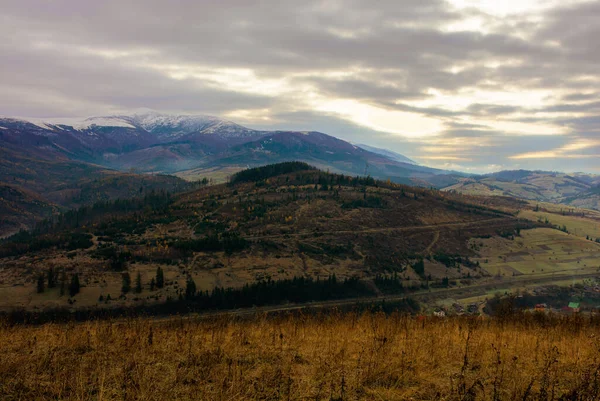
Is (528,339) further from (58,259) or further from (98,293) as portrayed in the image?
(58,259)

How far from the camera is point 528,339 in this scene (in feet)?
32.6

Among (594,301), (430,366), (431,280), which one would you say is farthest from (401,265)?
(430,366)

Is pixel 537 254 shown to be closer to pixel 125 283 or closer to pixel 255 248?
pixel 255 248

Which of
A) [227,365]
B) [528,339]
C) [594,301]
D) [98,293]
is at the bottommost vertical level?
[98,293]

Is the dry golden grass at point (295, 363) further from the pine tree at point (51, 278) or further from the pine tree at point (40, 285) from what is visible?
the pine tree at point (51, 278)

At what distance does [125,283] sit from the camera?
93.8m

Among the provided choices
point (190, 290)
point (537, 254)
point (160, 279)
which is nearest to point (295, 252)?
point (190, 290)

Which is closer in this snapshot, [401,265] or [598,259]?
[401,265]

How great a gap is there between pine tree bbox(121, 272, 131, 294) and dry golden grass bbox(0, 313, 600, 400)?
90.8 meters

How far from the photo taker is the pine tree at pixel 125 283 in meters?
90.5

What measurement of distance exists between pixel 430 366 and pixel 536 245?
193199mm

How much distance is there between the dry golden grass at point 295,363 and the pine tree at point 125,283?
90844 millimetres

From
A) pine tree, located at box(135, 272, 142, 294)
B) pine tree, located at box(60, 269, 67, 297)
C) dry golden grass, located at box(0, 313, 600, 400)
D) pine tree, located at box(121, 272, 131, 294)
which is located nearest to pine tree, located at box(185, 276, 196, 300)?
pine tree, located at box(135, 272, 142, 294)

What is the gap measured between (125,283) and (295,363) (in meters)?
101
